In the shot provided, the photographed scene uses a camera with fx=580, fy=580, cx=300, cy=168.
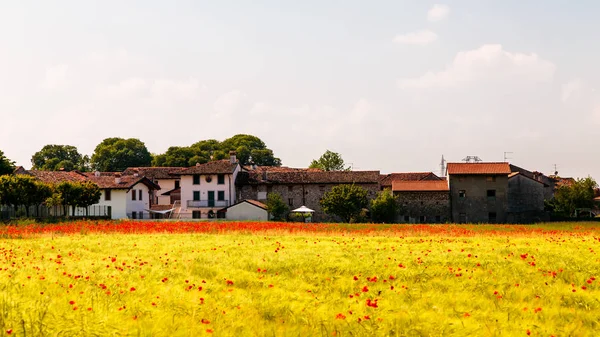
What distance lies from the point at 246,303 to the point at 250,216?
57398 mm

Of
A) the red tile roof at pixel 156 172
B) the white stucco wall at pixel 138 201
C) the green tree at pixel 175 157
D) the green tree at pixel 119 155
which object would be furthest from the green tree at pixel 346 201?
the green tree at pixel 119 155

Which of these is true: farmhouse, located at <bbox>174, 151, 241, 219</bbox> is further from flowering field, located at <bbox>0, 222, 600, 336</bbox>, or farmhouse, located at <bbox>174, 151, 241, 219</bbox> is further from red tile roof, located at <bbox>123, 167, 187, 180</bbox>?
flowering field, located at <bbox>0, 222, 600, 336</bbox>

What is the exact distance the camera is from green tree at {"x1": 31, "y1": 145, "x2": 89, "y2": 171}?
139325 mm

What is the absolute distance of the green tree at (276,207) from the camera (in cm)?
6900

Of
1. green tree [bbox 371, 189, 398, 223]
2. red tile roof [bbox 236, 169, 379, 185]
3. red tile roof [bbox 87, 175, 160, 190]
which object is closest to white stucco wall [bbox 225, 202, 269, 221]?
red tile roof [bbox 236, 169, 379, 185]

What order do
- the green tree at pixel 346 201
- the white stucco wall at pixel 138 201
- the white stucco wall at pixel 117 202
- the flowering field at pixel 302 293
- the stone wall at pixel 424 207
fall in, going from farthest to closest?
1. the white stucco wall at pixel 138 201
2. the white stucco wall at pixel 117 202
3. the stone wall at pixel 424 207
4. the green tree at pixel 346 201
5. the flowering field at pixel 302 293

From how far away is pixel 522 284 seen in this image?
1409cm

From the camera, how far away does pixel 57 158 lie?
141m

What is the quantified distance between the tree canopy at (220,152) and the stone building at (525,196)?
6811cm

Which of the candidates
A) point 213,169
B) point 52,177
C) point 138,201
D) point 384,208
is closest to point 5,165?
point 52,177

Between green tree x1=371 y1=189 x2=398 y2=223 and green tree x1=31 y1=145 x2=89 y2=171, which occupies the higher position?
green tree x1=31 y1=145 x2=89 y2=171

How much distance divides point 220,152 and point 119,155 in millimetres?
23785

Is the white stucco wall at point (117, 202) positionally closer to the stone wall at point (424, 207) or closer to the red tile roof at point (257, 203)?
the red tile roof at point (257, 203)

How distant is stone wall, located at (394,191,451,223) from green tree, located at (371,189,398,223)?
260 centimetres
